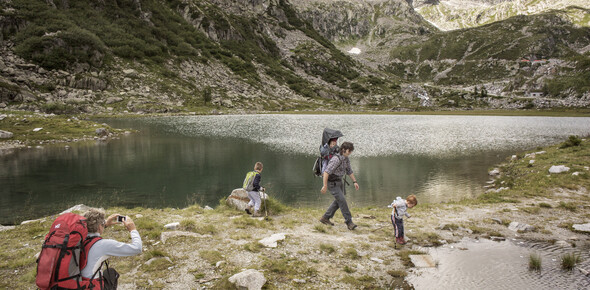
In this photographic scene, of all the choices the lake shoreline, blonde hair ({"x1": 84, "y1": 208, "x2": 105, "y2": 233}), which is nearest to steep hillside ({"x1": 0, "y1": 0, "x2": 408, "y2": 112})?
the lake shoreline

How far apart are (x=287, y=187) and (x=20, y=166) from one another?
91.7ft

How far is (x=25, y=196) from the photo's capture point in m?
21.1

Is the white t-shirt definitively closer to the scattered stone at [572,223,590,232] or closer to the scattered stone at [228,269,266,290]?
the scattered stone at [228,269,266,290]

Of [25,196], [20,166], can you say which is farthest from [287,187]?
[20,166]

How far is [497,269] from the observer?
8.73 m

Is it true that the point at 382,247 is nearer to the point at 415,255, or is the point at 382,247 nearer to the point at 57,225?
the point at 415,255

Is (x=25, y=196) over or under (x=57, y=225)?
under

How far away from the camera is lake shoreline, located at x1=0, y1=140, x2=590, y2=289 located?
791cm

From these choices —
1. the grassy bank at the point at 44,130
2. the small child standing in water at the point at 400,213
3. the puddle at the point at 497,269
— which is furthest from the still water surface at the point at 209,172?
the puddle at the point at 497,269

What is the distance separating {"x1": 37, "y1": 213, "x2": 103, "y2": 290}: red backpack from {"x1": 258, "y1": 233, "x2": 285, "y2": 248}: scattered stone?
5.77m

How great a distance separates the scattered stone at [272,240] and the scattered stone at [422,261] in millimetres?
4403

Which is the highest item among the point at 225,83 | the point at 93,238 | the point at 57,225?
the point at 225,83

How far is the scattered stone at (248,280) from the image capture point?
715cm

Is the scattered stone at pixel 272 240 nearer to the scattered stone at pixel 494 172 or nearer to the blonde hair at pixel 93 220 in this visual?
the blonde hair at pixel 93 220
